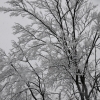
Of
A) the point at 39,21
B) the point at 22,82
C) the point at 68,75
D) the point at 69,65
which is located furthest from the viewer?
the point at 22,82

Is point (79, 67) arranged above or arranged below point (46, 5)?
below

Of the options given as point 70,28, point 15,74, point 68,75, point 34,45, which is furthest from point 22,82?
point 70,28

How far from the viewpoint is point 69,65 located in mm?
4250

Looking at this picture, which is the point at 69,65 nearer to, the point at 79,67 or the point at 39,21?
the point at 79,67

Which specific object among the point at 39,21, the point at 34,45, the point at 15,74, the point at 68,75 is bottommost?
the point at 68,75

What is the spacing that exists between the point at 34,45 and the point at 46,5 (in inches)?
61.8

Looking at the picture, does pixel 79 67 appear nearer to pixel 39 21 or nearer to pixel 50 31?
pixel 50 31

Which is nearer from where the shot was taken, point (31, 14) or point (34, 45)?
point (31, 14)

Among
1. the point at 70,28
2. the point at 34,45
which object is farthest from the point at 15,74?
the point at 70,28

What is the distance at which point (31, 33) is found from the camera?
5074 mm

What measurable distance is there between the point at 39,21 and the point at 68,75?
2.27 m

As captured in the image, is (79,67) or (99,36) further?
(99,36)

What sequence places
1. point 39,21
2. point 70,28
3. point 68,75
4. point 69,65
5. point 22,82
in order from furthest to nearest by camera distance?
point 22,82, point 70,28, point 39,21, point 68,75, point 69,65

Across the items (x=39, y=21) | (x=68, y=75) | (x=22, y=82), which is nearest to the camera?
(x=68, y=75)
